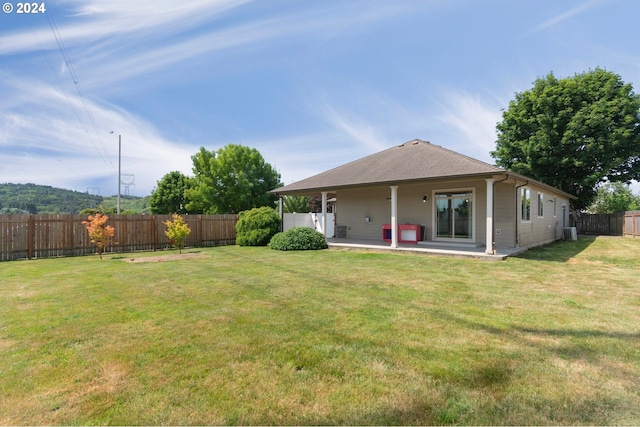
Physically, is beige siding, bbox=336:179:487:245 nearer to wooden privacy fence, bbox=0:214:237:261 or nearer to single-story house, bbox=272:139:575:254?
single-story house, bbox=272:139:575:254

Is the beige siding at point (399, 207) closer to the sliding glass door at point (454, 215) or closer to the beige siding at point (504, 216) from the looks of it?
the sliding glass door at point (454, 215)

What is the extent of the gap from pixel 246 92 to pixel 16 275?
39.0 ft

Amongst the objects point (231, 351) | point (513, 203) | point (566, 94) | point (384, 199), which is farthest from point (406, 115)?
point (231, 351)

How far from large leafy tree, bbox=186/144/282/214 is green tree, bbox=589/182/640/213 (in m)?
33.8

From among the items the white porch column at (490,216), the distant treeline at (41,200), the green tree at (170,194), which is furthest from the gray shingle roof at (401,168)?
the distant treeline at (41,200)

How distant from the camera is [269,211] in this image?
52.3ft

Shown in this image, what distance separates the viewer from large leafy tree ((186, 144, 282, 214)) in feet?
97.1

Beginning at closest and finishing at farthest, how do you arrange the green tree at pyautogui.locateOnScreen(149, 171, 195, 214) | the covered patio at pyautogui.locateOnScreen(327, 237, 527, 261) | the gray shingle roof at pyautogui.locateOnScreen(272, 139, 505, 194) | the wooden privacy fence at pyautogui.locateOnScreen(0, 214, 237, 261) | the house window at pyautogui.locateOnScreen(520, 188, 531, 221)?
the covered patio at pyautogui.locateOnScreen(327, 237, 527, 261), the gray shingle roof at pyautogui.locateOnScreen(272, 139, 505, 194), the wooden privacy fence at pyautogui.locateOnScreen(0, 214, 237, 261), the house window at pyautogui.locateOnScreen(520, 188, 531, 221), the green tree at pyautogui.locateOnScreen(149, 171, 195, 214)

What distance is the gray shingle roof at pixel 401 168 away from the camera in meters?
10.5

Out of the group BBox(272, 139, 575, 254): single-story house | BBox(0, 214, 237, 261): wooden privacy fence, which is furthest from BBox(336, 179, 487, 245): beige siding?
BBox(0, 214, 237, 261): wooden privacy fence

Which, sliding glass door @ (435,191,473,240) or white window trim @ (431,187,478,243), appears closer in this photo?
white window trim @ (431,187,478,243)

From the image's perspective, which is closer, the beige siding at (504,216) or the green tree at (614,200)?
the beige siding at (504,216)

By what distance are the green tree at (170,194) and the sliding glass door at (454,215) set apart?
32.6 metres

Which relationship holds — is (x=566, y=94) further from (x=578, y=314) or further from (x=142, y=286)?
(x=142, y=286)
